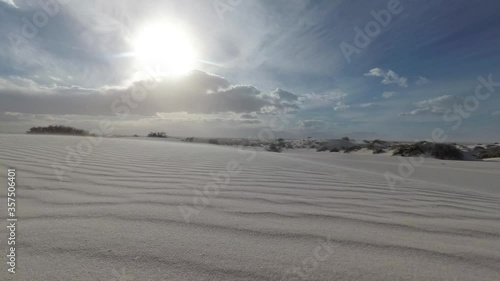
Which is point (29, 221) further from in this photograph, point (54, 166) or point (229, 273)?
point (54, 166)

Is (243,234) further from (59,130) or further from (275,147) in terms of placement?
(59,130)

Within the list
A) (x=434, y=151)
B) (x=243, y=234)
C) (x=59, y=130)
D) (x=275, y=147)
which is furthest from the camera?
(x=275, y=147)

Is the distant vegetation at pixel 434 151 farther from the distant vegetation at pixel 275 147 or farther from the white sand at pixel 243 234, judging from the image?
the white sand at pixel 243 234

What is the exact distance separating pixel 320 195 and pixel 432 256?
122cm

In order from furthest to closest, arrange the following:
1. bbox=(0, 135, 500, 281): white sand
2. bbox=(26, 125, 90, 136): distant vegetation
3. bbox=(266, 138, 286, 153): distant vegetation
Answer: bbox=(266, 138, 286, 153): distant vegetation, bbox=(26, 125, 90, 136): distant vegetation, bbox=(0, 135, 500, 281): white sand

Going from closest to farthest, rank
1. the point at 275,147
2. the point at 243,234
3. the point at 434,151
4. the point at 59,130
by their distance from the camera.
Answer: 1. the point at 243,234
2. the point at 434,151
3. the point at 59,130
4. the point at 275,147

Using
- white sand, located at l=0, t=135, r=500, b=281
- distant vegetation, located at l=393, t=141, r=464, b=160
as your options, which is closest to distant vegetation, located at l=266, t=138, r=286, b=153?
distant vegetation, located at l=393, t=141, r=464, b=160

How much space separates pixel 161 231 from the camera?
139cm

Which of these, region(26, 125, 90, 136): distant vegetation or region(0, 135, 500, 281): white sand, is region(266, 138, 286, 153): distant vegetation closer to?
region(26, 125, 90, 136): distant vegetation

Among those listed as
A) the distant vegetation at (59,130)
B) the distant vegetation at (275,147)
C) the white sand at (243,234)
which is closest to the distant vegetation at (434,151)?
the distant vegetation at (275,147)

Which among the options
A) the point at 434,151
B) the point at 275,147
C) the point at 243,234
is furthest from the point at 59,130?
the point at 434,151

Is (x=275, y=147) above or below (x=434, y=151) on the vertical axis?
below

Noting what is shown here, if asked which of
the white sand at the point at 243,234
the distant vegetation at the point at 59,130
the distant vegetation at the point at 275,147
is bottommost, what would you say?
the white sand at the point at 243,234

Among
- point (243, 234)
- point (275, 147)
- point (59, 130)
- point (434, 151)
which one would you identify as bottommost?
point (243, 234)
